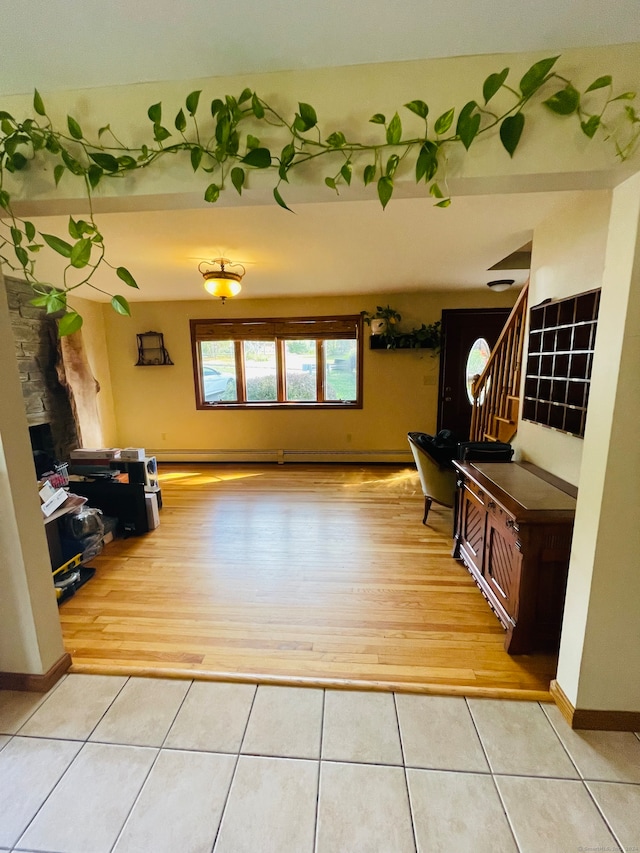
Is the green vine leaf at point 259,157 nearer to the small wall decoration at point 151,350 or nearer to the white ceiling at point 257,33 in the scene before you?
the white ceiling at point 257,33

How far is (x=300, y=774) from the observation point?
1133 mm

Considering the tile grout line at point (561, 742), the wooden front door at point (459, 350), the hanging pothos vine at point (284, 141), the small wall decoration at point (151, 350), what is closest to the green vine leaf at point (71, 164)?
the hanging pothos vine at point (284, 141)

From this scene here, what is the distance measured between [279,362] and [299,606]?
3.51 meters

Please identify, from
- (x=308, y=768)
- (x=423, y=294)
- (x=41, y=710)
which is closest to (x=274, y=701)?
(x=308, y=768)

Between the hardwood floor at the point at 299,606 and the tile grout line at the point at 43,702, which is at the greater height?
the tile grout line at the point at 43,702

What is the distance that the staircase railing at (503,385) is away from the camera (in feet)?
8.71

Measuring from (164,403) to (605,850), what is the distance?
5.42 meters

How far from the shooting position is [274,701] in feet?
4.53

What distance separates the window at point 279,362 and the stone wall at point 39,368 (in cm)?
160

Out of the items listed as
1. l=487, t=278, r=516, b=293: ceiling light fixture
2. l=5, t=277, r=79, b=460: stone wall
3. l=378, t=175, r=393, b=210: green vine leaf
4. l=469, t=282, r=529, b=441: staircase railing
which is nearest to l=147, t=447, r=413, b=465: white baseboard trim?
l=5, t=277, r=79, b=460: stone wall

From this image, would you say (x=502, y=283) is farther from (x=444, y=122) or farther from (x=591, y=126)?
(x=444, y=122)

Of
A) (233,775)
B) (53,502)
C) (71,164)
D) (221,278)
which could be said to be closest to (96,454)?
(53,502)

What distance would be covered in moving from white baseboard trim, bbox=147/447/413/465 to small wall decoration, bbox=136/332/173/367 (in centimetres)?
129

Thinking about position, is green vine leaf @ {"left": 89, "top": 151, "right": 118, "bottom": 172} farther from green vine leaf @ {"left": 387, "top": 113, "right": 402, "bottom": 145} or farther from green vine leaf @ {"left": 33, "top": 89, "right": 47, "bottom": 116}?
green vine leaf @ {"left": 387, "top": 113, "right": 402, "bottom": 145}
